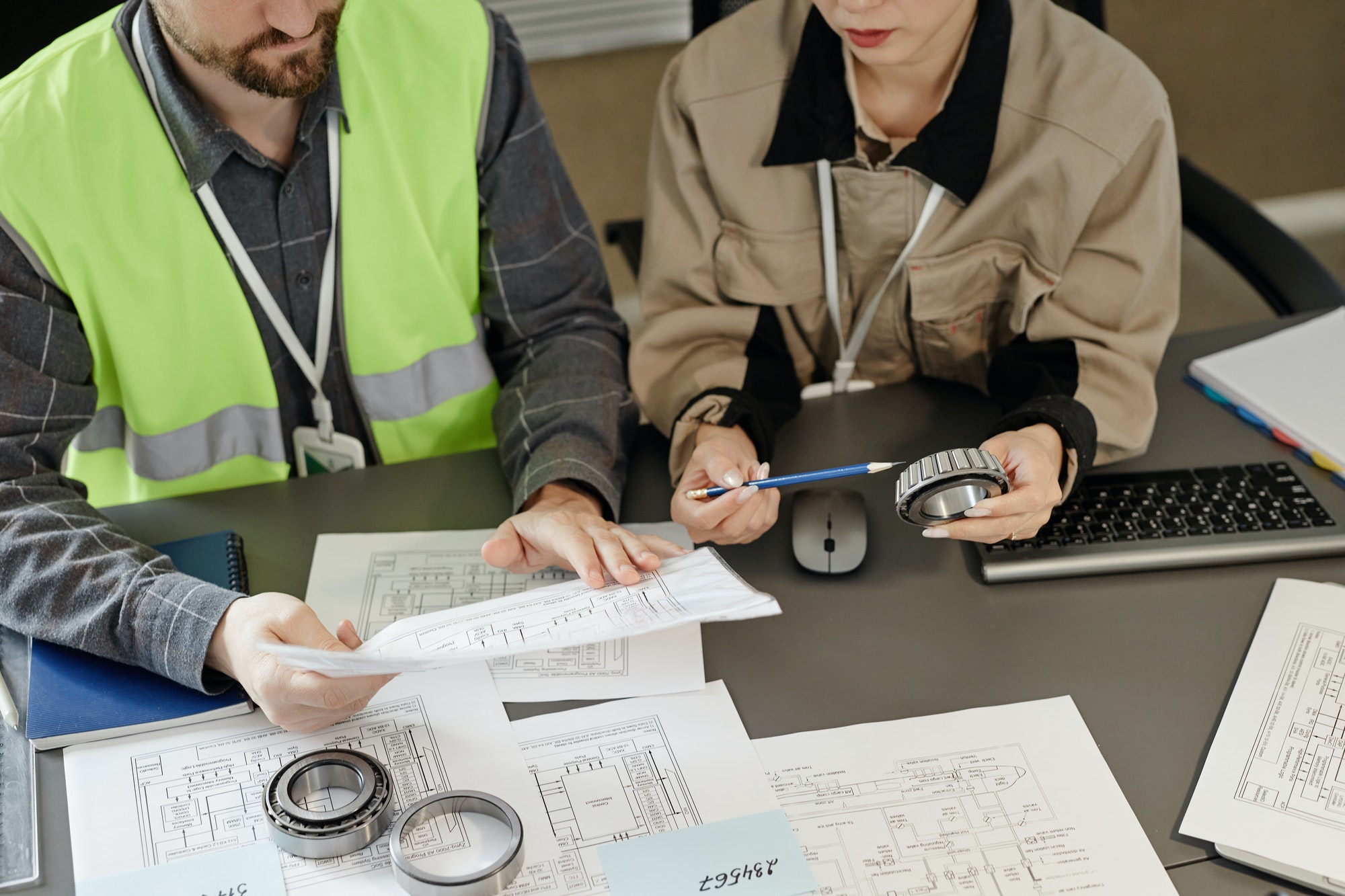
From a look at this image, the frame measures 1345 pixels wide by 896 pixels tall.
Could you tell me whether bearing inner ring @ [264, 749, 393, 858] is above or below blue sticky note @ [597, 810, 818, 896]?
above

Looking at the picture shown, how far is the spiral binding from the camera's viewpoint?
119cm

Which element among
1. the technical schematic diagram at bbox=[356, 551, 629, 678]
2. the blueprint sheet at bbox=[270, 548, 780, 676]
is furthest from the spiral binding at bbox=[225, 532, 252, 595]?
the blueprint sheet at bbox=[270, 548, 780, 676]

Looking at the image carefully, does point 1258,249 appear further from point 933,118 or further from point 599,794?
point 599,794

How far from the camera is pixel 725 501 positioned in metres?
1.16

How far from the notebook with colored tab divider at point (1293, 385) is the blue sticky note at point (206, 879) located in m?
1.13

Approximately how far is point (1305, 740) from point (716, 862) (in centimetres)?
52

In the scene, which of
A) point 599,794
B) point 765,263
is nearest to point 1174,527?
point 765,263

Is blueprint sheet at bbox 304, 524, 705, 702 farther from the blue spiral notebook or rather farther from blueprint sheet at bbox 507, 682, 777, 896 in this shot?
the blue spiral notebook

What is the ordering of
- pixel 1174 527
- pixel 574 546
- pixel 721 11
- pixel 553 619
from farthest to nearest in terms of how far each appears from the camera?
pixel 721 11
pixel 1174 527
pixel 574 546
pixel 553 619

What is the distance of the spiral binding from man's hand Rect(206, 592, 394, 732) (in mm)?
101

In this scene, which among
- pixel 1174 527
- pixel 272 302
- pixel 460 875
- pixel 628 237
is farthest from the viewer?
pixel 628 237

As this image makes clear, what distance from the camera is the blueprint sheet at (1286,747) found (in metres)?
0.95

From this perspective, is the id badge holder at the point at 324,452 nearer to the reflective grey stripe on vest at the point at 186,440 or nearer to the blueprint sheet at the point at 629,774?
the reflective grey stripe on vest at the point at 186,440

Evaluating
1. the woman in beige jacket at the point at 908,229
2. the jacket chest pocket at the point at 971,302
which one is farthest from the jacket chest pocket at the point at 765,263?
the jacket chest pocket at the point at 971,302
